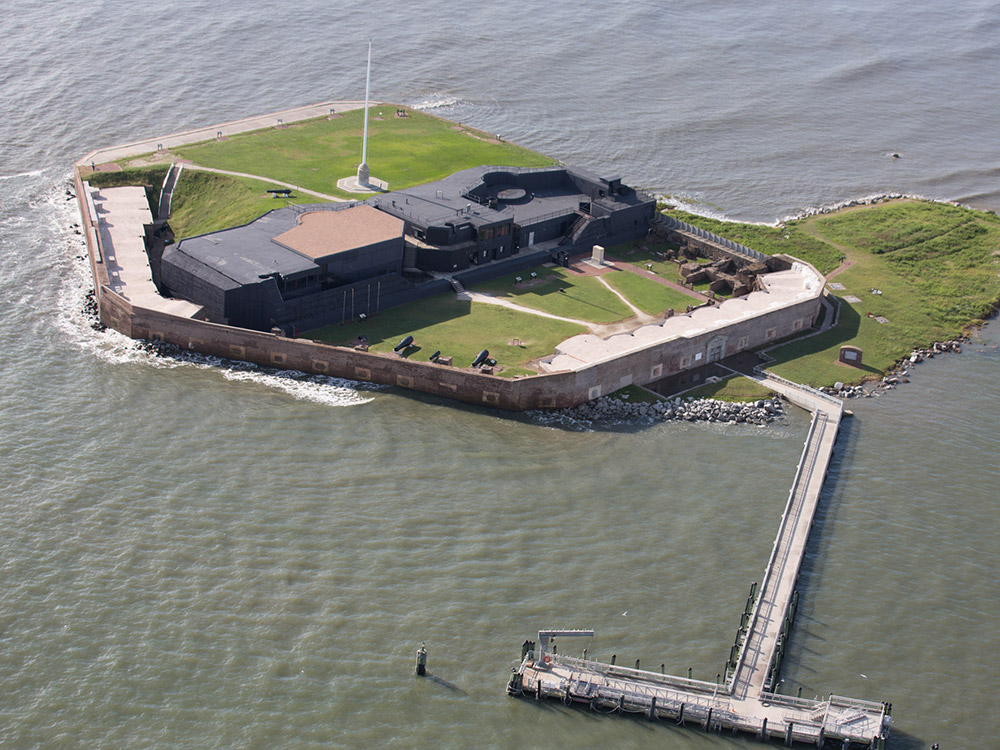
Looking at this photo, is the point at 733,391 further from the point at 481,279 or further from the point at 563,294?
the point at 481,279

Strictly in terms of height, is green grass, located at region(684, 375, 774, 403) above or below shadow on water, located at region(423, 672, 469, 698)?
above

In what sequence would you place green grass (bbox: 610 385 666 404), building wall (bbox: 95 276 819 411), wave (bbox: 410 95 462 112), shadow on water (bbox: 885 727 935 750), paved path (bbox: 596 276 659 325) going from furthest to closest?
wave (bbox: 410 95 462 112), paved path (bbox: 596 276 659 325), green grass (bbox: 610 385 666 404), building wall (bbox: 95 276 819 411), shadow on water (bbox: 885 727 935 750)

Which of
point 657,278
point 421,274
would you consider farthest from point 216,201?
point 657,278

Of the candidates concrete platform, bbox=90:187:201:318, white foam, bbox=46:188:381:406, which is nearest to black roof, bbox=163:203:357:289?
concrete platform, bbox=90:187:201:318

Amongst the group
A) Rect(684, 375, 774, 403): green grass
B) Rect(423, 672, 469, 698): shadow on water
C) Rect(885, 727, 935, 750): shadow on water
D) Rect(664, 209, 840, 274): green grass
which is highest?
Rect(664, 209, 840, 274): green grass

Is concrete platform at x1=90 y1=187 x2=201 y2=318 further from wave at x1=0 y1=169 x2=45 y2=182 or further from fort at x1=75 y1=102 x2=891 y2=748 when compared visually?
wave at x1=0 y1=169 x2=45 y2=182

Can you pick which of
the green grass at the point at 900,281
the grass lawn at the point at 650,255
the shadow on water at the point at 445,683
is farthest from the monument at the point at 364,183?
the shadow on water at the point at 445,683

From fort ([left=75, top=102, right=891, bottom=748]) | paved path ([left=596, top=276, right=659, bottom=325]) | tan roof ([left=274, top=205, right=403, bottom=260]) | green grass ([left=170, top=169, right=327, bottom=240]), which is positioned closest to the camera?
fort ([left=75, top=102, right=891, bottom=748])

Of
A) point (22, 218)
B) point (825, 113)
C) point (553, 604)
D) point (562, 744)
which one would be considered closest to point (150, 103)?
point (22, 218)

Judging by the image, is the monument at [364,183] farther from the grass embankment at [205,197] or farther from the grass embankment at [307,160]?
the grass embankment at [205,197]
